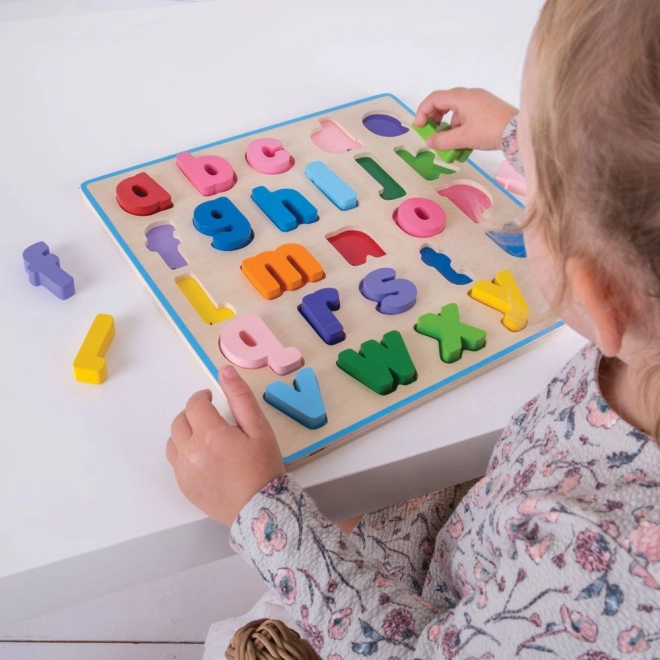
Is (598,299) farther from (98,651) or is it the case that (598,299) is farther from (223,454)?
(98,651)

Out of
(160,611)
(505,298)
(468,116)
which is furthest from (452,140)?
(160,611)

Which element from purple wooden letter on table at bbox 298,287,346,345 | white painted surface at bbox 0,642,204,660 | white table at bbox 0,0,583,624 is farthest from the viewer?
white painted surface at bbox 0,642,204,660

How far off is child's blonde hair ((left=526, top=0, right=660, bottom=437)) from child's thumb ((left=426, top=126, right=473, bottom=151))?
1.21ft

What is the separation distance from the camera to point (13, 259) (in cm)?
73

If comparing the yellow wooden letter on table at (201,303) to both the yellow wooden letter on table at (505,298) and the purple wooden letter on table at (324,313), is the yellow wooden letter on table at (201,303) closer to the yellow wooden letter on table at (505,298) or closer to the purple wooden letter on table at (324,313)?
the purple wooden letter on table at (324,313)

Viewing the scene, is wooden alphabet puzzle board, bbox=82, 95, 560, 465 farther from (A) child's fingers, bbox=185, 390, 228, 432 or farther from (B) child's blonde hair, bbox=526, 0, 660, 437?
(B) child's blonde hair, bbox=526, 0, 660, 437

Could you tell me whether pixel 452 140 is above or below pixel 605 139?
below

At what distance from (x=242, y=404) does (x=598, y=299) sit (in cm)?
26

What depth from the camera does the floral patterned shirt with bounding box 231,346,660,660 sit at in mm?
488

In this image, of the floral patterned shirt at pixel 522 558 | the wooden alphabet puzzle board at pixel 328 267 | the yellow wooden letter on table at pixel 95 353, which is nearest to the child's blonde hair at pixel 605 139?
the floral patterned shirt at pixel 522 558

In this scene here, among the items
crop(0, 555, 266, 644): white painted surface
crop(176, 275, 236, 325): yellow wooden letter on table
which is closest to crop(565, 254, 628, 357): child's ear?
crop(176, 275, 236, 325): yellow wooden letter on table

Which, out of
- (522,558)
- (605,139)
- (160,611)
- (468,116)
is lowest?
(160,611)

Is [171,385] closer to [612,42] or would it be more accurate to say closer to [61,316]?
[61,316]

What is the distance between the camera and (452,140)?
87 centimetres
